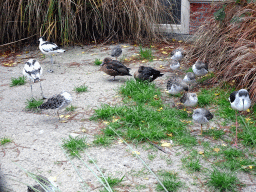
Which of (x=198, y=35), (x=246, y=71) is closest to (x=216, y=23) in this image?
(x=198, y=35)

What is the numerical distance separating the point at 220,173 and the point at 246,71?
246 cm

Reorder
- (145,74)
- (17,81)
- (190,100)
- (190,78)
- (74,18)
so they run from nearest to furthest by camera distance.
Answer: (190,100)
(190,78)
(145,74)
(17,81)
(74,18)

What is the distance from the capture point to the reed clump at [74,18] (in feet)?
28.8

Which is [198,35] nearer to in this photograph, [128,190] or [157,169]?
[157,169]

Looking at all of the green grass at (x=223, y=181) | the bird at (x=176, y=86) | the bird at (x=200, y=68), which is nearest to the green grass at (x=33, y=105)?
the bird at (x=176, y=86)

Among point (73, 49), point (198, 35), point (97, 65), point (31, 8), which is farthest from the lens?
point (73, 49)

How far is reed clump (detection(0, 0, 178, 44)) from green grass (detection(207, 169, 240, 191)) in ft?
20.7

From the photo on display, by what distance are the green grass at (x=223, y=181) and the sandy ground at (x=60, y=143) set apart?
0.15m

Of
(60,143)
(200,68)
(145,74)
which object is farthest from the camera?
(145,74)

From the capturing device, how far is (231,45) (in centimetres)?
598

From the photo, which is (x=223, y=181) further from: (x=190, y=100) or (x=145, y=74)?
(x=145, y=74)

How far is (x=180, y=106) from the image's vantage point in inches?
212

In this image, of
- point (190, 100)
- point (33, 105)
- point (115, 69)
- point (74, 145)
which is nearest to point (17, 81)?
point (33, 105)

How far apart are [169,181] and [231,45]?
3.72 m
